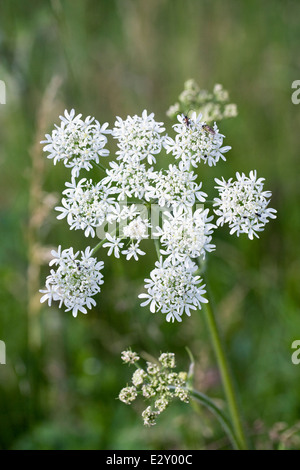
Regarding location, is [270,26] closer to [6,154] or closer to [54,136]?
[6,154]

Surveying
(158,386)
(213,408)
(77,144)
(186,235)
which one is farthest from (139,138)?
(213,408)

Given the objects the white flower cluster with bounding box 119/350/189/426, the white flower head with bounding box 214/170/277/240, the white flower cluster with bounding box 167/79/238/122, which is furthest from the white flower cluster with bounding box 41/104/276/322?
the white flower cluster with bounding box 167/79/238/122

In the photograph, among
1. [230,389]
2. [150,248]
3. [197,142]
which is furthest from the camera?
[150,248]

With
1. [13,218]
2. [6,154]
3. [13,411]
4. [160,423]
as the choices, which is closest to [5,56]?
[13,218]

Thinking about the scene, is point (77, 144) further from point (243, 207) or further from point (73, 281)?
point (243, 207)

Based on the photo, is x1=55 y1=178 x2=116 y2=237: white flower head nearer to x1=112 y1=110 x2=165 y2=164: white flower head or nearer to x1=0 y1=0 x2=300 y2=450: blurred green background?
x1=112 y1=110 x2=165 y2=164: white flower head

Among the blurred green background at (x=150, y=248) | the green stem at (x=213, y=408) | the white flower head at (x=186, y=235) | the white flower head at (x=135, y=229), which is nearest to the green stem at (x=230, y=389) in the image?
the green stem at (x=213, y=408)

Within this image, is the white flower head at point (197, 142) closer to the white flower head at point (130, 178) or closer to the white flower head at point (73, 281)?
the white flower head at point (130, 178)
